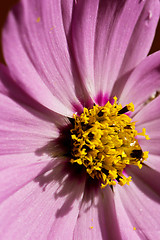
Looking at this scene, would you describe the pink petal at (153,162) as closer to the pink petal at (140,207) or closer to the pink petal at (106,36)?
the pink petal at (140,207)

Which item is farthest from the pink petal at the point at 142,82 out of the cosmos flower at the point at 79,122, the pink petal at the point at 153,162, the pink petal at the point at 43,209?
the pink petal at the point at 43,209

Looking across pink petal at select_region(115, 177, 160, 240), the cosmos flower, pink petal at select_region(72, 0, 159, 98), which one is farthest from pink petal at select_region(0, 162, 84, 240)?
pink petal at select_region(72, 0, 159, 98)

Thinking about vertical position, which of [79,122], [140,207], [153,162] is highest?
[79,122]

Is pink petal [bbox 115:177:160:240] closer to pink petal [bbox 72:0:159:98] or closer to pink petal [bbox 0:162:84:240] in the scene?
pink petal [bbox 0:162:84:240]

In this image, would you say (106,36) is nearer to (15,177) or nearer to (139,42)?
(139,42)

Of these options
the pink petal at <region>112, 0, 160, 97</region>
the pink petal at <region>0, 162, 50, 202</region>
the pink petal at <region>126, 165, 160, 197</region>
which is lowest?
the pink petal at <region>126, 165, 160, 197</region>

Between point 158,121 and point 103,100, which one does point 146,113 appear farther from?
point 103,100

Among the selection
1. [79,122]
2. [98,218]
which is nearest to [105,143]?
[79,122]
